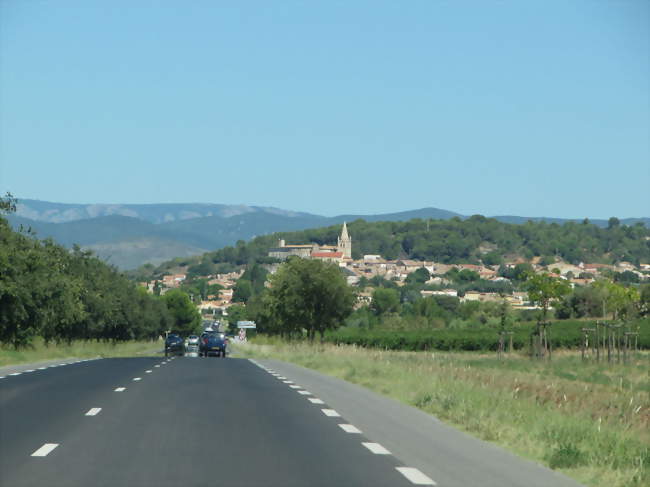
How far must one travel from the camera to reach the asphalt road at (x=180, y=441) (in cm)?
1070

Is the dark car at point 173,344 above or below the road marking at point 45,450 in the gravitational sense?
below

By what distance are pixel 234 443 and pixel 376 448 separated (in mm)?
1667

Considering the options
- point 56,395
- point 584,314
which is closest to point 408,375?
point 56,395

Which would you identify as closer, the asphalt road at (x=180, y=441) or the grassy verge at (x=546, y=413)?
the asphalt road at (x=180, y=441)

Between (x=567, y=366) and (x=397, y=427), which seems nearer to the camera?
(x=397, y=427)

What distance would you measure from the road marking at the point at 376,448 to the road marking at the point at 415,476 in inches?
53.4

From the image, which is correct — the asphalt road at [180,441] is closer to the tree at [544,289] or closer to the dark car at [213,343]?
the tree at [544,289]

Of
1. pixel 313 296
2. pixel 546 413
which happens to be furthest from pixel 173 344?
pixel 546 413

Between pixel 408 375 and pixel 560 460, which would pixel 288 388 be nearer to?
pixel 408 375

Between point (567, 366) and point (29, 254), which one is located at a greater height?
point (29, 254)

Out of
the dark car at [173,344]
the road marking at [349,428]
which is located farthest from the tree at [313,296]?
the road marking at [349,428]

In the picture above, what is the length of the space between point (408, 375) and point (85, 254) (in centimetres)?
6469

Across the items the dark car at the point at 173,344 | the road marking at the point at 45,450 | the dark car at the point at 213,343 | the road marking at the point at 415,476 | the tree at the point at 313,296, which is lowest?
the dark car at the point at 173,344

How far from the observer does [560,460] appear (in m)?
12.1
